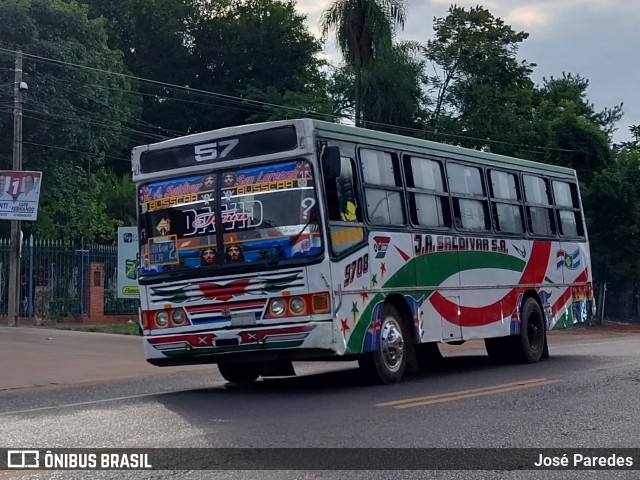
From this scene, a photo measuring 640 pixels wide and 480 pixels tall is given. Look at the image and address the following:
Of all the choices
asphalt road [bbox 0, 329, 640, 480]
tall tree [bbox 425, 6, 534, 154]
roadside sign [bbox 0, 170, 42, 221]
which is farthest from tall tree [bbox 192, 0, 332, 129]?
asphalt road [bbox 0, 329, 640, 480]

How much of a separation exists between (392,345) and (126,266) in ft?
44.6

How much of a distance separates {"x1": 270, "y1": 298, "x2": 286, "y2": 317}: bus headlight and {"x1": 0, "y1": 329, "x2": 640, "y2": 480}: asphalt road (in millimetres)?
952

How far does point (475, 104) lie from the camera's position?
40.9 m

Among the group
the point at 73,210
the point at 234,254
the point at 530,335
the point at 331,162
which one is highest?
the point at 73,210

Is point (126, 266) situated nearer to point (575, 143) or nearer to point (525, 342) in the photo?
point (525, 342)

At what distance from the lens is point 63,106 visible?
122 feet

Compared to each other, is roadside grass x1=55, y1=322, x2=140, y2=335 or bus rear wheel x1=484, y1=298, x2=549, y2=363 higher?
roadside grass x1=55, y1=322, x2=140, y2=335

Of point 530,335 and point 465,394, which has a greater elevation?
point 530,335

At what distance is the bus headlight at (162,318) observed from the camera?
1230 cm

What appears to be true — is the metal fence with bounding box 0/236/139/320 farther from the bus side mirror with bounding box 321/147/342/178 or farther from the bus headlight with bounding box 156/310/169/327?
the bus side mirror with bounding box 321/147/342/178

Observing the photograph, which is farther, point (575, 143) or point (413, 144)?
point (575, 143)

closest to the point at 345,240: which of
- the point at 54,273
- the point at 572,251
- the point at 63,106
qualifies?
the point at 572,251

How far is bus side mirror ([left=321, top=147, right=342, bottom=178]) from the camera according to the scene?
1182 cm

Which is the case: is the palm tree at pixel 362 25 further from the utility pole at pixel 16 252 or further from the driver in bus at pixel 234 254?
the driver in bus at pixel 234 254
